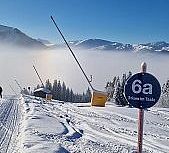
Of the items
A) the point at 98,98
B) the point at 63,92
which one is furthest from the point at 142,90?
the point at 63,92

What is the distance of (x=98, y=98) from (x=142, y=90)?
38114 millimetres

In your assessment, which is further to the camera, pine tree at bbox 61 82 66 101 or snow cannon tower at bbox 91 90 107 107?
pine tree at bbox 61 82 66 101

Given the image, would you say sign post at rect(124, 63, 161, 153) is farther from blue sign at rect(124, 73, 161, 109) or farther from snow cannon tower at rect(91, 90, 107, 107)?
snow cannon tower at rect(91, 90, 107, 107)

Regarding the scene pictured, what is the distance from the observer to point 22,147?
1190cm

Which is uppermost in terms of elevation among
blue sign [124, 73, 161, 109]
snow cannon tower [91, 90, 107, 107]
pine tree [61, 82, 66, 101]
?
pine tree [61, 82, 66, 101]

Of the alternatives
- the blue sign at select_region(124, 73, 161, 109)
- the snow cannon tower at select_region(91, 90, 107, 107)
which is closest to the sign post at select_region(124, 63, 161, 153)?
the blue sign at select_region(124, 73, 161, 109)

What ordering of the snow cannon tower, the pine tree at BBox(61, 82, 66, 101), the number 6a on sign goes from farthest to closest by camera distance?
1. the pine tree at BBox(61, 82, 66, 101)
2. the snow cannon tower
3. the number 6a on sign

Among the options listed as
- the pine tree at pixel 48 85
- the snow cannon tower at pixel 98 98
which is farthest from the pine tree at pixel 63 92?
the snow cannon tower at pixel 98 98

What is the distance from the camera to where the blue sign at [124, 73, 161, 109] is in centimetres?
844

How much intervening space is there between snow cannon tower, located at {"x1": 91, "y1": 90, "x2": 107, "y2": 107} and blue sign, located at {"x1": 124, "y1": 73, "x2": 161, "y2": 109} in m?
37.3

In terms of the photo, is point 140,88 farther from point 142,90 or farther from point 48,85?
point 48,85

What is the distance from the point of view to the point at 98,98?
4650 centimetres

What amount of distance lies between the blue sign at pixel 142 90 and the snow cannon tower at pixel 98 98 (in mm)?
37348

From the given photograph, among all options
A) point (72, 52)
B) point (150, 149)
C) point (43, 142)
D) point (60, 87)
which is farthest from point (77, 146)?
point (60, 87)
